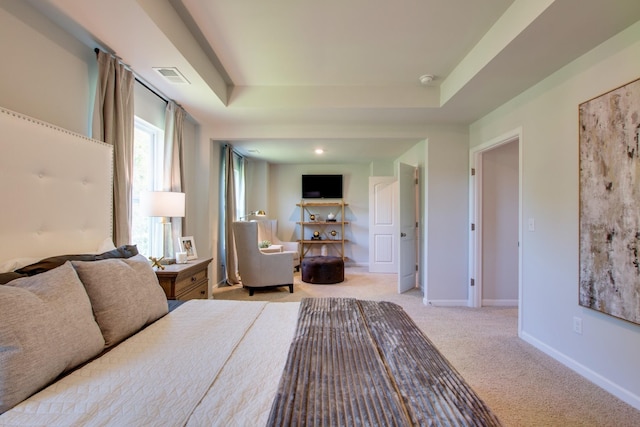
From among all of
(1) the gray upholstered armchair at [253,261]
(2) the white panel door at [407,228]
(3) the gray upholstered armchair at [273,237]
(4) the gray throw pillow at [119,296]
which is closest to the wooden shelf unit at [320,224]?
(3) the gray upholstered armchair at [273,237]

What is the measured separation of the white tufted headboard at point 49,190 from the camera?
134 cm

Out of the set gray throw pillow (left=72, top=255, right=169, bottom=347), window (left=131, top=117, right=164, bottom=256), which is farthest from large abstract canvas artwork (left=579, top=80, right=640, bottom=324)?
window (left=131, top=117, right=164, bottom=256)

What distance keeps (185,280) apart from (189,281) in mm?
81

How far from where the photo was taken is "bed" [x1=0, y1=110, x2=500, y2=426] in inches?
30.3

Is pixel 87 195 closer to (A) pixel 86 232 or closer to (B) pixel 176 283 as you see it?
(A) pixel 86 232

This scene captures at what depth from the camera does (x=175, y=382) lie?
89 centimetres

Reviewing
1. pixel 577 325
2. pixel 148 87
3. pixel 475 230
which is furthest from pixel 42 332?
pixel 475 230

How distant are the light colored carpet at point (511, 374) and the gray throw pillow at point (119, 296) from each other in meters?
2.08

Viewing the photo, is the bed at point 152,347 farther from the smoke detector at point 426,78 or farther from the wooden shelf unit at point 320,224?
the wooden shelf unit at point 320,224

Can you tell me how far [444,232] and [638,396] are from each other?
2090 millimetres

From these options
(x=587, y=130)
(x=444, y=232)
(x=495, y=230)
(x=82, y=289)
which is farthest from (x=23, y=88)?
(x=495, y=230)

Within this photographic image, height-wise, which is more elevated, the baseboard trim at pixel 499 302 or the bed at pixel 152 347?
the bed at pixel 152 347

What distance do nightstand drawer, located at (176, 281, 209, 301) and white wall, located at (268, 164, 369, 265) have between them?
3523 millimetres

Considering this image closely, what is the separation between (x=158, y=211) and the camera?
234cm
